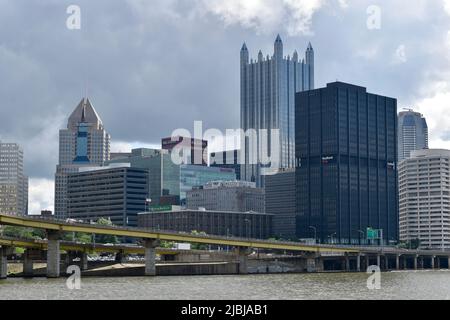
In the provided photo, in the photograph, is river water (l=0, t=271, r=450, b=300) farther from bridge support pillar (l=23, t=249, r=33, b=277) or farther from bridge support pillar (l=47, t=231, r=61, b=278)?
bridge support pillar (l=23, t=249, r=33, b=277)

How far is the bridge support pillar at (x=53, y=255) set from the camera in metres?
165

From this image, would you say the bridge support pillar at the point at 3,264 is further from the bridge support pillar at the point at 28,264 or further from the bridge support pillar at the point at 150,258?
the bridge support pillar at the point at 150,258

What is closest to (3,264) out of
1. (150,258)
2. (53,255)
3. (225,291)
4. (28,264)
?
(53,255)

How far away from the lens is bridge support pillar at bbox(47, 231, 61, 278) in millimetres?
164875

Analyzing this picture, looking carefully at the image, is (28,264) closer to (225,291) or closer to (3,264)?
(3,264)

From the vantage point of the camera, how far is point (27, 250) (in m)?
185

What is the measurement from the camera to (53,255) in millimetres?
167125

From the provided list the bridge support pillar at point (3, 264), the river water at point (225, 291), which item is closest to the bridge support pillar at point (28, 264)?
the bridge support pillar at point (3, 264)

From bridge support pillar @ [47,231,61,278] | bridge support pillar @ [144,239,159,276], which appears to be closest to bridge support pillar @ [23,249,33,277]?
bridge support pillar @ [47,231,61,278]

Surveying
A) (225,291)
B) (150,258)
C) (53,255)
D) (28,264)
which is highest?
(53,255)

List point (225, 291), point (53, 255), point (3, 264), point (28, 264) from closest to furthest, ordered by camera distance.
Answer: point (225, 291)
point (53, 255)
point (3, 264)
point (28, 264)
